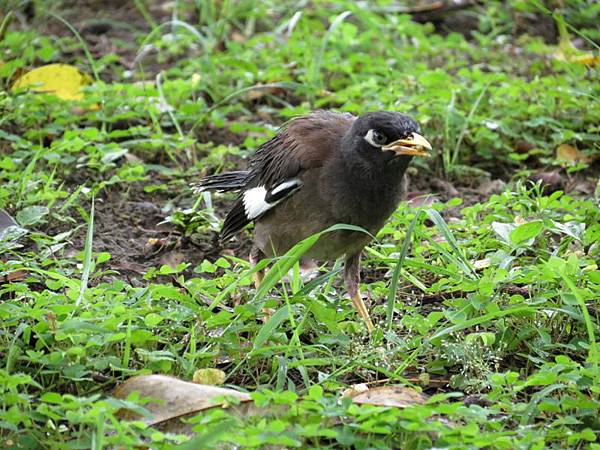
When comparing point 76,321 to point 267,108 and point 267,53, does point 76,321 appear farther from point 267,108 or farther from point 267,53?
point 267,53

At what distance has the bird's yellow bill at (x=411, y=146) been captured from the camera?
4.60 metres

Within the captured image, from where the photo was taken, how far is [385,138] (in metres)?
4.75

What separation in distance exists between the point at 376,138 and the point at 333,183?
12.5 inches

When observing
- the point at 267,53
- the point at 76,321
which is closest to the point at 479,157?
the point at 267,53

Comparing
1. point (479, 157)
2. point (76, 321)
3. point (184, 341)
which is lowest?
point (479, 157)

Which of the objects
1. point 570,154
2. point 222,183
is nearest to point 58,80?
point 222,183

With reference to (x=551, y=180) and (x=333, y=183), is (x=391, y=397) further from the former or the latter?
(x=551, y=180)

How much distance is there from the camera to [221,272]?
219 inches

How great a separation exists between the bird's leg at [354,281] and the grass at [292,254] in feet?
0.27

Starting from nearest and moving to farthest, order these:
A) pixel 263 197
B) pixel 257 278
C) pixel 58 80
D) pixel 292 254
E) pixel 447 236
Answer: pixel 292 254 → pixel 447 236 → pixel 263 197 → pixel 257 278 → pixel 58 80

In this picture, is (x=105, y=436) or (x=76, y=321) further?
(x=76, y=321)

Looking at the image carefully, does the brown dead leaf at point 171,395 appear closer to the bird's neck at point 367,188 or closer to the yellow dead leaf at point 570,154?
the bird's neck at point 367,188

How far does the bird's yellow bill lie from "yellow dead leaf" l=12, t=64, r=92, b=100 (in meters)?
3.41

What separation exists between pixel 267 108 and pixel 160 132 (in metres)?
1.11
